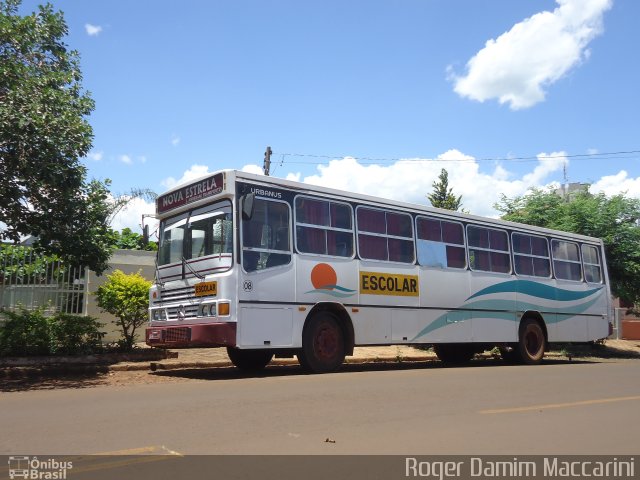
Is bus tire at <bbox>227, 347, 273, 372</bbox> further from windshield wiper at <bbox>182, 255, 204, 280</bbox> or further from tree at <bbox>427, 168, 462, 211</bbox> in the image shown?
tree at <bbox>427, 168, 462, 211</bbox>

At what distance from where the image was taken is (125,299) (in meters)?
13.7

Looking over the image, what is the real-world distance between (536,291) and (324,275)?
690 centimetres

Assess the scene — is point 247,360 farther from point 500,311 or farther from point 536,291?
point 536,291

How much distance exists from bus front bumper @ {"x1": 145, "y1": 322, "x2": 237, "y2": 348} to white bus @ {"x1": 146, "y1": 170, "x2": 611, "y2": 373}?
18 millimetres

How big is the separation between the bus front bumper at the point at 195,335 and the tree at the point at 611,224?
1568 cm

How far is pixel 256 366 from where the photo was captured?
12273mm

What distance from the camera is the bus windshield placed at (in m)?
10.2

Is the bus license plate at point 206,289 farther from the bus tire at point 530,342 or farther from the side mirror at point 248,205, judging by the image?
the bus tire at point 530,342

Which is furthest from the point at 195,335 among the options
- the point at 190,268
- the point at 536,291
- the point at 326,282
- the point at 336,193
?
the point at 536,291

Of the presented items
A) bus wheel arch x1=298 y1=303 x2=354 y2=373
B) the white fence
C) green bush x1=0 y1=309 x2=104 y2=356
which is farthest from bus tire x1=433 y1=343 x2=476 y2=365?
the white fence

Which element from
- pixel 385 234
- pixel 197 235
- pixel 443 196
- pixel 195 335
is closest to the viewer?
pixel 195 335
